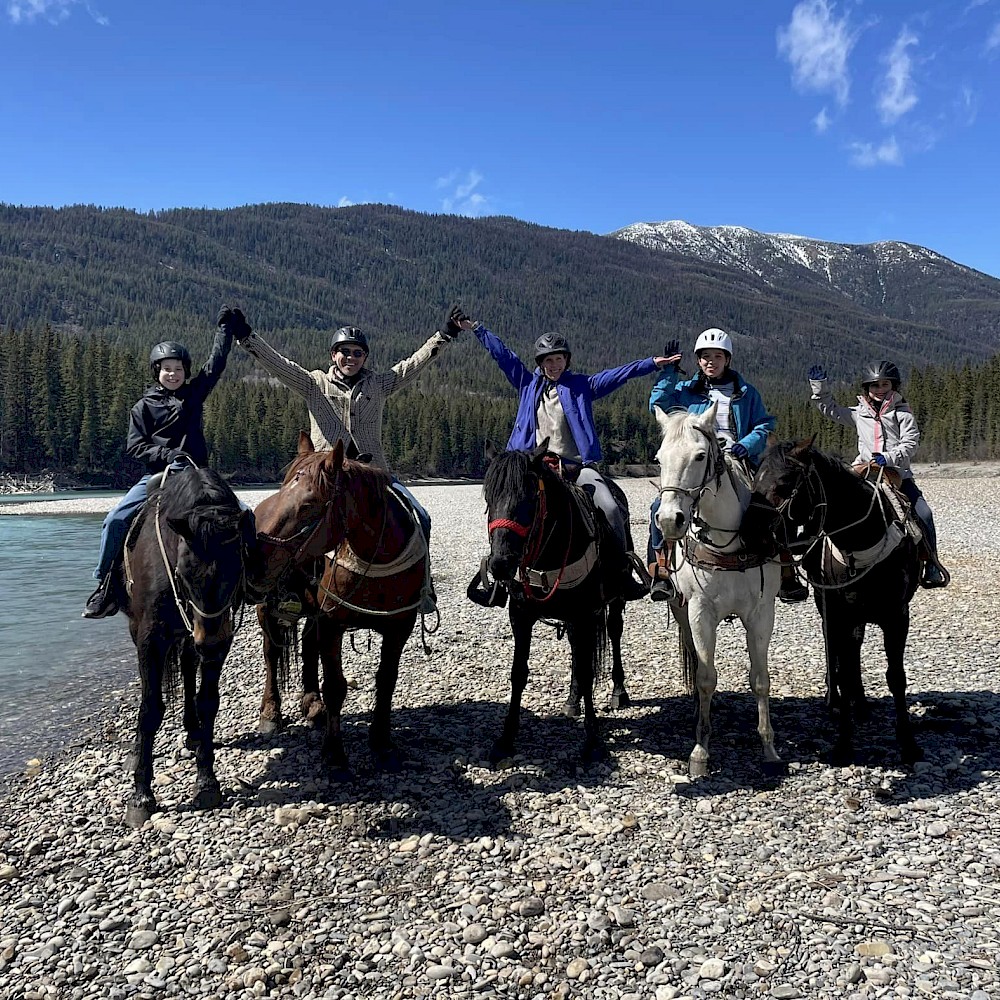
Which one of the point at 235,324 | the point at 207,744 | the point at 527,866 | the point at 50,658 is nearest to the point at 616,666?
the point at 527,866

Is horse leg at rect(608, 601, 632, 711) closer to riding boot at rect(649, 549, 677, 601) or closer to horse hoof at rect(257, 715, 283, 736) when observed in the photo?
riding boot at rect(649, 549, 677, 601)

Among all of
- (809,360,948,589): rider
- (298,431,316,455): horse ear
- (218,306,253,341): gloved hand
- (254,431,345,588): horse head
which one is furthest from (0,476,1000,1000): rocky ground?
(218,306,253,341): gloved hand

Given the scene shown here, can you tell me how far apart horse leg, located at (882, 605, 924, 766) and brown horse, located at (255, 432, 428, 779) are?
4.35 metres

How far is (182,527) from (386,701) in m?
2.54

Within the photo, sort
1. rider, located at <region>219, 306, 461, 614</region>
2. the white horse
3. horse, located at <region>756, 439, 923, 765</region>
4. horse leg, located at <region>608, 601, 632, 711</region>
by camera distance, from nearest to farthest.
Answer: the white horse
horse, located at <region>756, 439, 923, 765</region>
rider, located at <region>219, 306, 461, 614</region>
horse leg, located at <region>608, 601, 632, 711</region>

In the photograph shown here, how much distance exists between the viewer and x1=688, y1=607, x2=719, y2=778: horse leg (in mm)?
6141

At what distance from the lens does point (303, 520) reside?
5527mm

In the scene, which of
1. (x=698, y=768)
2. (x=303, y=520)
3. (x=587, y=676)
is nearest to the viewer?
(x=303, y=520)

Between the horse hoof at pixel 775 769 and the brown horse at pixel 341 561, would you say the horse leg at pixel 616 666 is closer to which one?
the horse hoof at pixel 775 769

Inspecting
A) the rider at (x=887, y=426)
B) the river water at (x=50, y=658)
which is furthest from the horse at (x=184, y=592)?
the rider at (x=887, y=426)

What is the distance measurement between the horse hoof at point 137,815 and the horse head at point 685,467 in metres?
4.78

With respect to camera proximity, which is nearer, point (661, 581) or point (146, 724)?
point (146, 724)

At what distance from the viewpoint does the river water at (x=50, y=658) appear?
28.2 ft

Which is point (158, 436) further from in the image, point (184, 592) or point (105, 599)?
point (184, 592)
